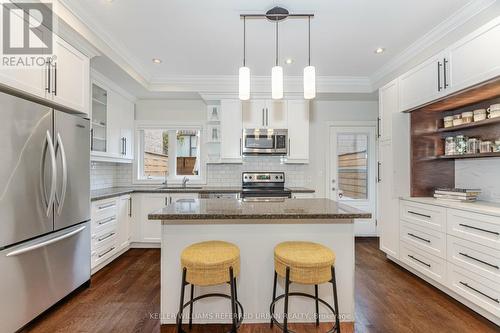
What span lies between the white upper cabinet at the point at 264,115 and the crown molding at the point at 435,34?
1.52m

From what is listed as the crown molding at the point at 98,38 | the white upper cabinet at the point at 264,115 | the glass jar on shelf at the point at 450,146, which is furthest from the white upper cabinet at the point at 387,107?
the crown molding at the point at 98,38

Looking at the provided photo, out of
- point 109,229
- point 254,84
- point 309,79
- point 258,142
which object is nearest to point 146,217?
point 109,229

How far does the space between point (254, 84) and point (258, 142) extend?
91 centimetres

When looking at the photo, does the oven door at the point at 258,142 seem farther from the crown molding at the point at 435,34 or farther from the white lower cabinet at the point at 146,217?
the crown molding at the point at 435,34

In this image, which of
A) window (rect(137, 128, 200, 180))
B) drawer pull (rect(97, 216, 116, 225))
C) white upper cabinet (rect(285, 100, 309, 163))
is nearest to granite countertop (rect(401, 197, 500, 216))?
white upper cabinet (rect(285, 100, 309, 163))

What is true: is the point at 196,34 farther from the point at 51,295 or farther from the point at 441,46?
the point at 51,295

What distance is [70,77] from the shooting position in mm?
2465

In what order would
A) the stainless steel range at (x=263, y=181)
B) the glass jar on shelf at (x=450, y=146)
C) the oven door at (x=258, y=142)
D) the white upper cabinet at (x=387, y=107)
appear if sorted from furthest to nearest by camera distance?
the stainless steel range at (x=263, y=181), the oven door at (x=258, y=142), the white upper cabinet at (x=387, y=107), the glass jar on shelf at (x=450, y=146)

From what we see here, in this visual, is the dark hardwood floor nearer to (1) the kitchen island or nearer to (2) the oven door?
(1) the kitchen island

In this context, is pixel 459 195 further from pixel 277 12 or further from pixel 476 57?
pixel 277 12

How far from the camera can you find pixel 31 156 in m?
1.99

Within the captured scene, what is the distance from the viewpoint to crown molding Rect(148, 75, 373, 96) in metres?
4.04

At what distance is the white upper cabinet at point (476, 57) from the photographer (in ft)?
6.69

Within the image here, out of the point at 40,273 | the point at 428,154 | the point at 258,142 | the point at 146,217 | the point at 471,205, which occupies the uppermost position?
the point at 258,142
